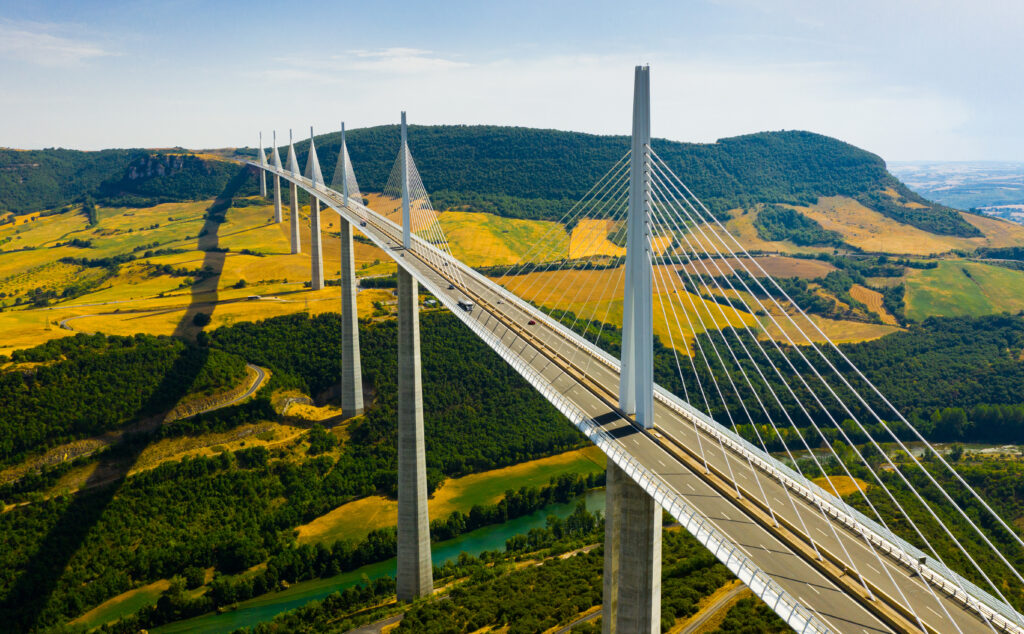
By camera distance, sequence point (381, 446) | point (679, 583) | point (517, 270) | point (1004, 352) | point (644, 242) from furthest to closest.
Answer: point (517, 270), point (1004, 352), point (381, 446), point (679, 583), point (644, 242)

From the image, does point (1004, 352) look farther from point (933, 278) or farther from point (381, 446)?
point (381, 446)

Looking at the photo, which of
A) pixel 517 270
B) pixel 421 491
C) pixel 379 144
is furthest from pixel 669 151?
pixel 421 491

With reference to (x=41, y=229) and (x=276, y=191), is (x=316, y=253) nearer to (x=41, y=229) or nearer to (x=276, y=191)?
(x=276, y=191)

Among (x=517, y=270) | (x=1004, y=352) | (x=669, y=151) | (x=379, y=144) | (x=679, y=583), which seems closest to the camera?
(x=679, y=583)

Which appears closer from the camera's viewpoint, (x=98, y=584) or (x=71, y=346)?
(x=98, y=584)

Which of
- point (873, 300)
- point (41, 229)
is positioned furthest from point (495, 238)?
point (41, 229)

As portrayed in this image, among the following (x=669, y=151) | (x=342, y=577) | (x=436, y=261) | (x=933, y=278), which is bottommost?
(x=342, y=577)

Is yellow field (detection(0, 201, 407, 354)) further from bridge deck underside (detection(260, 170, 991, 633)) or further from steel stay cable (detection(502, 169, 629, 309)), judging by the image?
bridge deck underside (detection(260, 170, 991, 633))

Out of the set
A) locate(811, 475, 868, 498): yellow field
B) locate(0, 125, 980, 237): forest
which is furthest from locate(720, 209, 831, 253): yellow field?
locate(811, 475, 868, 498): yellow field
